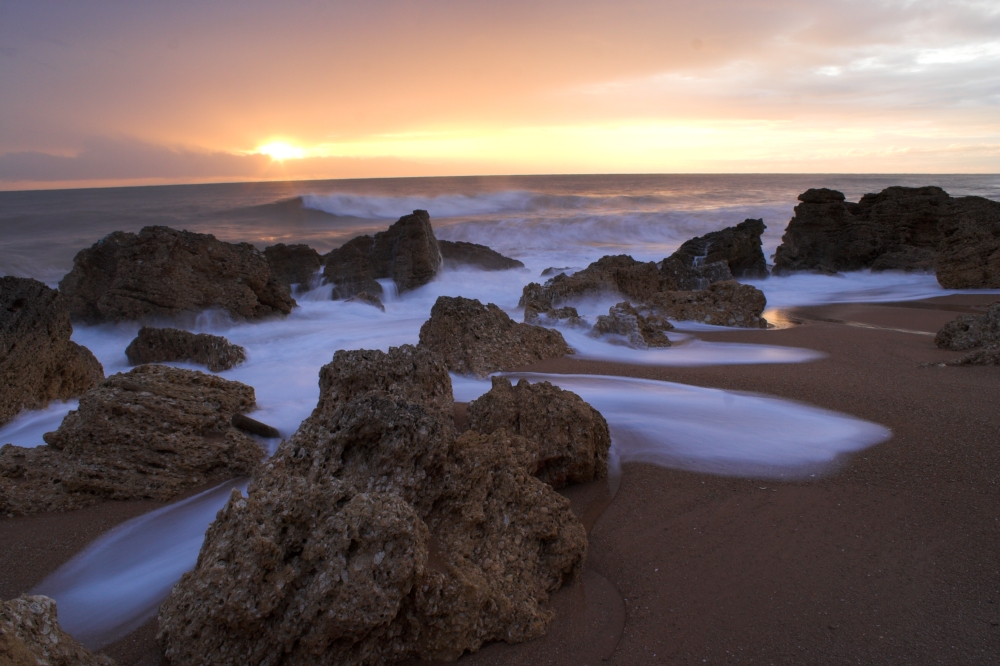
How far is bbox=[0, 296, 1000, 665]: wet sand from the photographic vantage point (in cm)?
183

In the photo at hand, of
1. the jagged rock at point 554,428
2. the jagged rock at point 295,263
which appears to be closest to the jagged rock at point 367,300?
the jagged rock at point 295,263

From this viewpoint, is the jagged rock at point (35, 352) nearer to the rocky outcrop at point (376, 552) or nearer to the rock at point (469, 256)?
the rocky outcrop at point (376, 552)

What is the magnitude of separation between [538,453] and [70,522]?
2091mm

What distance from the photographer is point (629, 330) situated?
610 centimetres

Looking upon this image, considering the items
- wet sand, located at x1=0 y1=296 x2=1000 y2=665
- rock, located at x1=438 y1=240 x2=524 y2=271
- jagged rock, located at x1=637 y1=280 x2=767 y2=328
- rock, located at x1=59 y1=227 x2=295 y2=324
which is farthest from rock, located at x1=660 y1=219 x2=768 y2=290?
wet sand, located at x1=0 y1=296 x2=1000 y2=665

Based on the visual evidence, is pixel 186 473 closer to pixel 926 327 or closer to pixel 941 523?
pixel 941 523

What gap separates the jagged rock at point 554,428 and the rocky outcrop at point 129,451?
54.1 inches

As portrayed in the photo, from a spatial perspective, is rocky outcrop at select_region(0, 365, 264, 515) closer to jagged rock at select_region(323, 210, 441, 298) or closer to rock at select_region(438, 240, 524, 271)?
jagged rock at select_region(323, 210, 441, 298)

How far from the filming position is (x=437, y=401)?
3.49 metres

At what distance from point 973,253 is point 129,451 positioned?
12.9m

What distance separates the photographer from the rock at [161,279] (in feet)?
26.1

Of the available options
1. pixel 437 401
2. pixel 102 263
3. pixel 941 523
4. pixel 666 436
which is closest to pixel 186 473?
pixel 437 401

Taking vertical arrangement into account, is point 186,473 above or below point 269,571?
below

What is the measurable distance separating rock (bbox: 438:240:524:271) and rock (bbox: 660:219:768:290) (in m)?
4.13
